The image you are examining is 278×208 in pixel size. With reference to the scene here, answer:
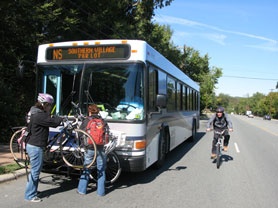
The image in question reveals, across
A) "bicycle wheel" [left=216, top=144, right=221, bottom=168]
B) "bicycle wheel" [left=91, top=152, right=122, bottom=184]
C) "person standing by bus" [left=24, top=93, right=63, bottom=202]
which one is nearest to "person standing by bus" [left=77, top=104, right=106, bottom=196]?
"bicycle wheel" [left=91, top=152, right=122, bottom=184]

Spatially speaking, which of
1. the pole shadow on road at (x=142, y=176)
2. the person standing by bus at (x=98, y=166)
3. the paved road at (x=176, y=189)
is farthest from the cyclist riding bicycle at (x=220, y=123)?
the person standing by bus at (x=98, y=166)

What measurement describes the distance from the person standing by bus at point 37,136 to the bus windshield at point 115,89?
53.7 inches

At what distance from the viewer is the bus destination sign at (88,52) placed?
7.44 meters

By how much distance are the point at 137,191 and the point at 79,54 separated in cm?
312

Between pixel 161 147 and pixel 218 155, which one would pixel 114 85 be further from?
pixel 218 155

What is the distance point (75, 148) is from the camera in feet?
22.3

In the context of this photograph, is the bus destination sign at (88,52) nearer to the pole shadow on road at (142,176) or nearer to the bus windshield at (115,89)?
the bus windshield at (115,89)

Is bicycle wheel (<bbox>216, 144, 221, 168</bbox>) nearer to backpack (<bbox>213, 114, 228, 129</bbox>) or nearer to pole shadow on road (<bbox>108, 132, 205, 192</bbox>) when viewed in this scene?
backpack (<bbox>213, 114, 228, 129</bbox>)

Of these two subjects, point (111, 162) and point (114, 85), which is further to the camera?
point (114, 85)

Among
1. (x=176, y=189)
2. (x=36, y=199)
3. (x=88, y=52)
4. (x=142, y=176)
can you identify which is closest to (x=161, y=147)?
(x=142, y=176)

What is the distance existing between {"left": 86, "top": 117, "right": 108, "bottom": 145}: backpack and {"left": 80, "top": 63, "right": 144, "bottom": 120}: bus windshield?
771 mm

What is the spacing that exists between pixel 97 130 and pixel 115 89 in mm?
1240

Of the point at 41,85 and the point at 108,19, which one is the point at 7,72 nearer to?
the point at 108,19

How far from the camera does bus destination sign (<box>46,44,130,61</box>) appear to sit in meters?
7.44
